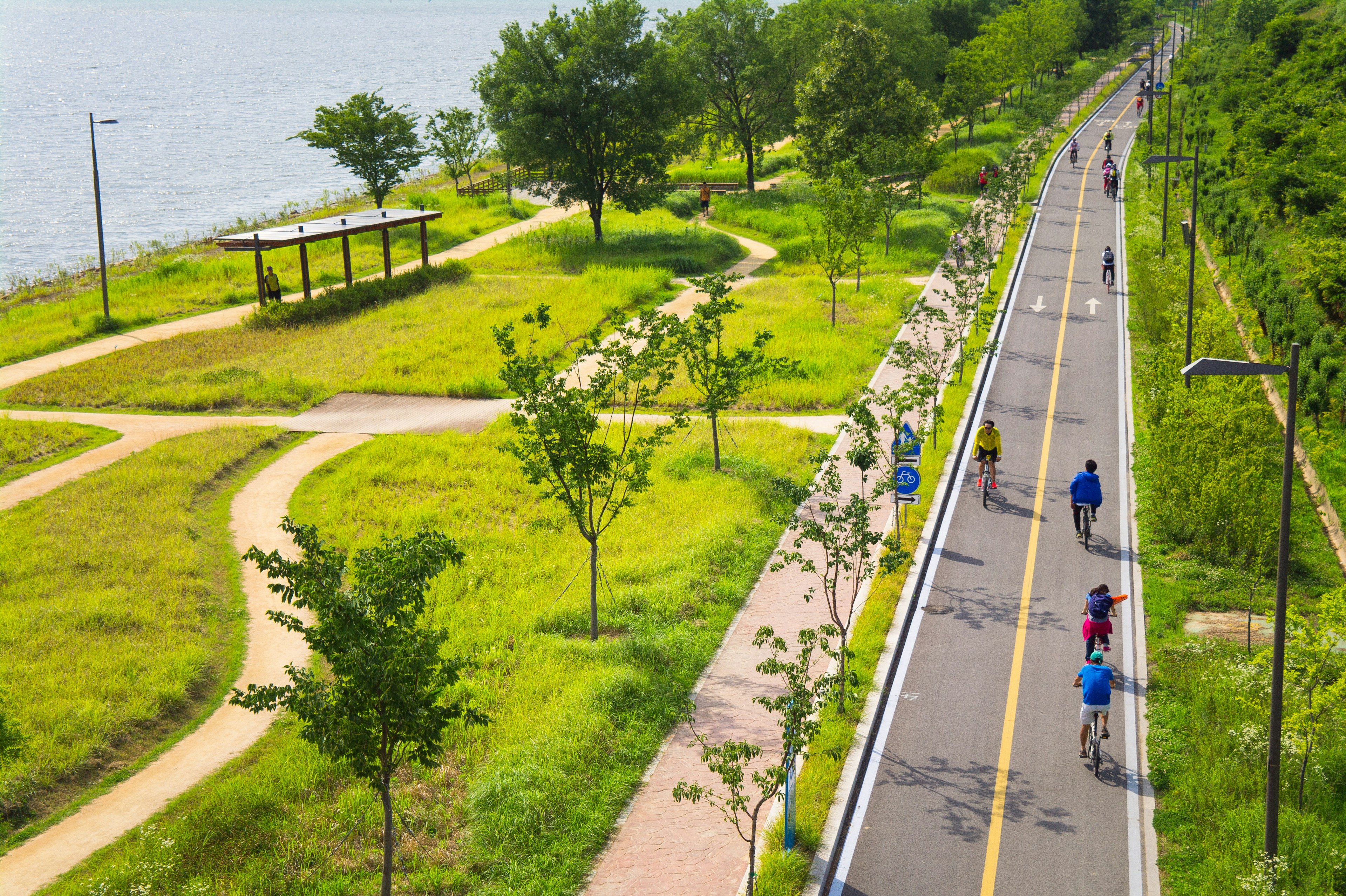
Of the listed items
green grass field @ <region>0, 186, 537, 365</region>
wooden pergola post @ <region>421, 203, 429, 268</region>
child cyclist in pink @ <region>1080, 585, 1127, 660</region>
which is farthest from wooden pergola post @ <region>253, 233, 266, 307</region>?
child cyclist in pink @ <region>1080, 585, 1127, 660</region>

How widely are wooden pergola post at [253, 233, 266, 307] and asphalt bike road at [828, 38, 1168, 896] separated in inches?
972

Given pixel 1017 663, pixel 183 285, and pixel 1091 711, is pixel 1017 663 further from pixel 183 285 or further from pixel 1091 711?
pixel 183 285

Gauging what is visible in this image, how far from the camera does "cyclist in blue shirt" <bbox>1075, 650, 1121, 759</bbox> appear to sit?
1276cm

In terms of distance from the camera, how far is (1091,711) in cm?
1292

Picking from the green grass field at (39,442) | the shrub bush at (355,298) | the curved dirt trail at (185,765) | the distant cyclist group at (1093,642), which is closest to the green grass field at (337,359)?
the shrub bush at (355,298)

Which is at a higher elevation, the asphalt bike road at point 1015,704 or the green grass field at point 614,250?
the green grass field at point 614,250

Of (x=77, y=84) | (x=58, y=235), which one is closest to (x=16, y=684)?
(x=58, y=235)

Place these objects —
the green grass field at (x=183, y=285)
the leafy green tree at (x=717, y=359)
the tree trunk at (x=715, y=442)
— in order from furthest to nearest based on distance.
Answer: the green grass field at (x=183, y=285), the tree trunk at (x=715, y=442), the leafy green tree at (x=717, y=359)

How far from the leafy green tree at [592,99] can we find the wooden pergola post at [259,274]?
44.9 ft

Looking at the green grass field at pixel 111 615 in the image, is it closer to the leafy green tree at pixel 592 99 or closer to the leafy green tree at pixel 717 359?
the leafy green tree at pixel 717 359

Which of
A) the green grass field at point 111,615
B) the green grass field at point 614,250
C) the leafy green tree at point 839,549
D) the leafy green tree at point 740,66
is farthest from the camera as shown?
the leafy green tree at point 740,66

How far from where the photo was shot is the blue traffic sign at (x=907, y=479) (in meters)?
18.0

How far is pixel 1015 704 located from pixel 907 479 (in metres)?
4.67

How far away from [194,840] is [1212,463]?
17.1m
